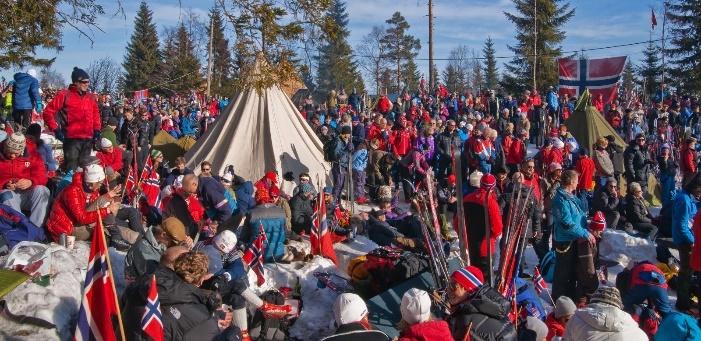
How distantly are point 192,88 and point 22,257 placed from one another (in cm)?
3619

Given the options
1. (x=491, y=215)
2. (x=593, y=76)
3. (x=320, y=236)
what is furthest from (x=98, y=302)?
(x=593, y=76)

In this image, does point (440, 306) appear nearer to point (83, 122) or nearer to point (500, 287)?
point (500, 287)

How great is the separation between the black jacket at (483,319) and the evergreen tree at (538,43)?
34141 millimetres

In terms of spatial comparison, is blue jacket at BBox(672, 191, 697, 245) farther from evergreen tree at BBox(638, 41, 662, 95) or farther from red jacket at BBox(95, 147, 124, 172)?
evergreen tree at BBox(638, 41, 662, 95)

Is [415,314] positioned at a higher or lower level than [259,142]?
lower

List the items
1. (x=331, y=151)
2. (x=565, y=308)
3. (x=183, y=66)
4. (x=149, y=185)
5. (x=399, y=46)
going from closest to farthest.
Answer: (x=565, y=308)
(x=149, y=185)
(x=331, y=151)
(x=183, y=66)
(x=399, y=46)

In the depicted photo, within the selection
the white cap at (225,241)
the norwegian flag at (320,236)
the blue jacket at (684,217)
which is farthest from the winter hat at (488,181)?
the white cap at (225,241)

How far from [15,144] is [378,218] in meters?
5.21

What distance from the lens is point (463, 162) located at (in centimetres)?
1404

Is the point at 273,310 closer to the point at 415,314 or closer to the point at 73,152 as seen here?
the point at 415,314

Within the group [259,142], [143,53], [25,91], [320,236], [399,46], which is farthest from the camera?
[399,46]

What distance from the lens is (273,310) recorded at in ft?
21.9

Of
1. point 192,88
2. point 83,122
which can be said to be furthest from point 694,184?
point 192,88

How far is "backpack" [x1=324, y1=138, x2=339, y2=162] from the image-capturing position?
13.5 metres
